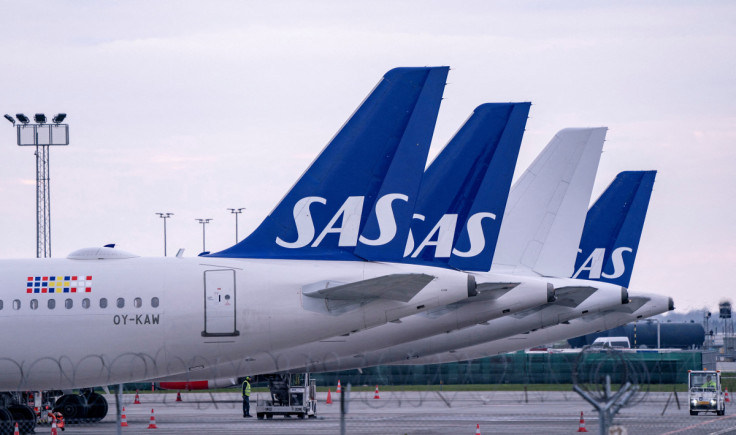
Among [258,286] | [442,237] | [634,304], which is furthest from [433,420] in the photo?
[258,286]

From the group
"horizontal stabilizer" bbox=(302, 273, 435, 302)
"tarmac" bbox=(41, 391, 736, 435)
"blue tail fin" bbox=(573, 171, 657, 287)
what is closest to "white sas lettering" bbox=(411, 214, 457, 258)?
"tarmac" bbox=(41, 391, 736, 435)

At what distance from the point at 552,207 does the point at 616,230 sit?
916 cm

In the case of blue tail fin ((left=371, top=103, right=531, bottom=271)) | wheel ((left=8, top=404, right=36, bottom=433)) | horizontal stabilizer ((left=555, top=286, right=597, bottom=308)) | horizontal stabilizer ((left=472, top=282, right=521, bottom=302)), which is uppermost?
blue tail fin ((left=371, top=103, right=531, bottom=271))

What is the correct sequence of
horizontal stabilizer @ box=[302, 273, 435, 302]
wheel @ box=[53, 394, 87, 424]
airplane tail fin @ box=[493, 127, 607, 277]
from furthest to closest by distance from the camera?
wheel @ box=[53, 394, 87, 424] < airplane tail fin @ box=[493, 127, 607, 277] < horizontal stabilizer @ box=[302, 273, 435, 302]

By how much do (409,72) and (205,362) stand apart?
820 centimetres

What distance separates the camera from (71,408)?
132ft

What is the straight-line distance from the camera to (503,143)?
3300cm

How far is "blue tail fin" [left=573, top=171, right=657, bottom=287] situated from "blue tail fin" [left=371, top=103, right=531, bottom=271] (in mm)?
13887

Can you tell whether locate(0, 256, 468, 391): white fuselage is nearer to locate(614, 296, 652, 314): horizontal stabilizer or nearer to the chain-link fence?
the chain-link fence

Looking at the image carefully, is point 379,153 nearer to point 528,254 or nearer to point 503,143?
point 503,143

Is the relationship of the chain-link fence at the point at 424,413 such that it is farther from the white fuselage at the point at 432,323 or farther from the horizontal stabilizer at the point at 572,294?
the horizontal stabilizer at the point at 572,294

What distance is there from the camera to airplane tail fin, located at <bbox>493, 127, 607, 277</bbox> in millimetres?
37938

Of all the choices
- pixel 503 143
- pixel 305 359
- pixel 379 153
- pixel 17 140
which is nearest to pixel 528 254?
pixel 503 143

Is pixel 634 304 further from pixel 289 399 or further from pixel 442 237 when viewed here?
pixel 442 237
